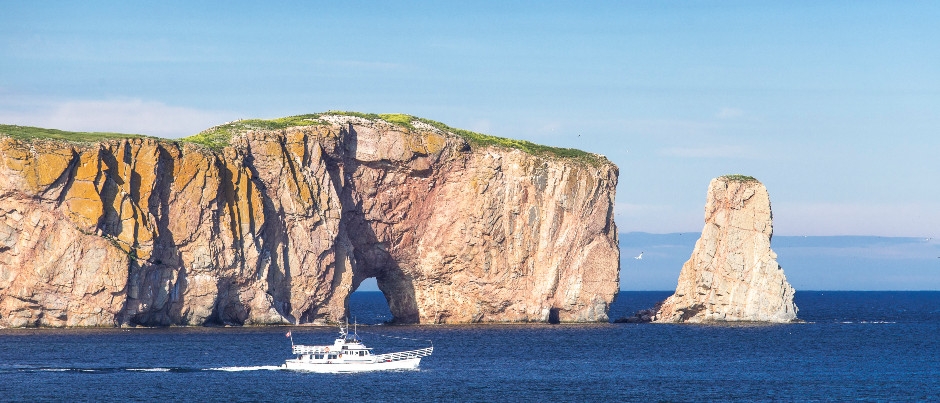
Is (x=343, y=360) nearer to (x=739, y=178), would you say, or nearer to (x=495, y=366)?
(x=495, y=366)

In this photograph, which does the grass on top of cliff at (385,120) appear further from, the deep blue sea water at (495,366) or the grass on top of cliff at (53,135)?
the deep blue sea water at (495,366)

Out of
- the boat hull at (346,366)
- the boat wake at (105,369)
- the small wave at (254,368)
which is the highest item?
the boat hull at (346,366)

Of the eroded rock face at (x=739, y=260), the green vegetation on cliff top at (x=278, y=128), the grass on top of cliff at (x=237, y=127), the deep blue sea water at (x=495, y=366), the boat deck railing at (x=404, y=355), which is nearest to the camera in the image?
the deep blue sea water at (x=495, y=366)

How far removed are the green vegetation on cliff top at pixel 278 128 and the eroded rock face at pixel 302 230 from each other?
3.46 feet

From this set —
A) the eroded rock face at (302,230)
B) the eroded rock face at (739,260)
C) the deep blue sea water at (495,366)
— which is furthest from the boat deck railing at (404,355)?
the eroded rock face at (739,260)

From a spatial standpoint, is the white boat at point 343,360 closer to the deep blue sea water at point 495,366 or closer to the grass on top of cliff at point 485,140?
the deep blue sea water at point 495,366

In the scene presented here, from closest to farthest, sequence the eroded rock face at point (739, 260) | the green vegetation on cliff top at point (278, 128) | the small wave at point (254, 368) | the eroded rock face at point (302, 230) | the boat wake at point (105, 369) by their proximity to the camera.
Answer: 1. the boat wake at point (105, 369)
2. the small wave at point (254, 368)
3. the eroded rock face at point (302, 230)
4. the green vegetation on cliff top at point (278, 128)
5. the eroded rock face at point (739, 260)

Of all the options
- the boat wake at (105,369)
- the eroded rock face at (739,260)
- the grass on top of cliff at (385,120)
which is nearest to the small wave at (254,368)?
the boat wake at (105,369)

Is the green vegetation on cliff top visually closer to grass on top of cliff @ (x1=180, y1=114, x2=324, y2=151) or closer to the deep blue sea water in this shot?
grass on top of cliff @ (x1=180, y1=114, x2=324, y2=151)

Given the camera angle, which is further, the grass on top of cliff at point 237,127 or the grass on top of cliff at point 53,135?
the grass on top of cliff at point 237,127

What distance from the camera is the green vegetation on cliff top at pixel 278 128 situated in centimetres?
9594

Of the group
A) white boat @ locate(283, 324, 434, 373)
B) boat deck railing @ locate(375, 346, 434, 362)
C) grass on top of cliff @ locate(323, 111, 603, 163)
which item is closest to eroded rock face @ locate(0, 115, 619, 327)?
grass on top of cliff @ locate(323, 111, 603, 163)

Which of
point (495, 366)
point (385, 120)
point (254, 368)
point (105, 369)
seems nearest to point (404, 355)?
point (495, 366)

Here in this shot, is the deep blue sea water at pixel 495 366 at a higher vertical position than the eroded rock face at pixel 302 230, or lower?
lower
